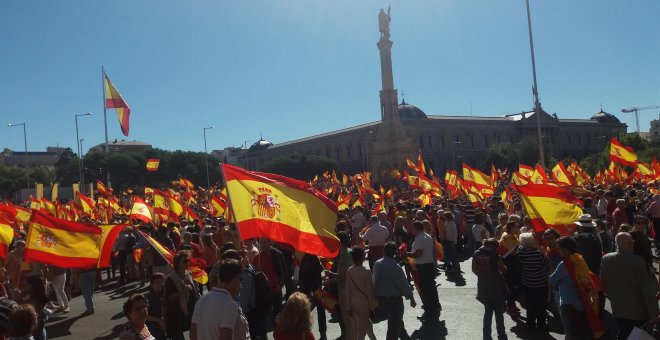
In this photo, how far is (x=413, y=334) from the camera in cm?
802

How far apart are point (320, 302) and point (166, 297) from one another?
6.26ft

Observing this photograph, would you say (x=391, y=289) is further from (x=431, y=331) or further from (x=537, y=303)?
(x=537, y=303)

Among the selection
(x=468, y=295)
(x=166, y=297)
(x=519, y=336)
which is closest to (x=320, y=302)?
(x=166, y=297)

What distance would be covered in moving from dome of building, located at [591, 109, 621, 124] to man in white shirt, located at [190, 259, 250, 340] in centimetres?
12006

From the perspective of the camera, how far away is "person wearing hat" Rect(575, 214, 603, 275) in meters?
7.76

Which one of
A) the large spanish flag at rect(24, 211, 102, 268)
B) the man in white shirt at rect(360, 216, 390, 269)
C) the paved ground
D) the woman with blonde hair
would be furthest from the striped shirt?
the large spanish flag at rect(24, 211, 102, 268)

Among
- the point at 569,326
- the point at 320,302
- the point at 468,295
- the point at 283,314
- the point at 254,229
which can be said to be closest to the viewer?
the point at 283,314

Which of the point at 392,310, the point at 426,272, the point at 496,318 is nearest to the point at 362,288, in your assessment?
the point at 392,310

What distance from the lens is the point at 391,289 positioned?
6.86 metres

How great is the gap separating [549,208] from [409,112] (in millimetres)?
87484

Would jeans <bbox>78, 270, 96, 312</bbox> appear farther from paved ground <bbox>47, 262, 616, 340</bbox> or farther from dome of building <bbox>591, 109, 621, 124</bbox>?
dome of building <bbox>591, 109, 621, 124</bbox>

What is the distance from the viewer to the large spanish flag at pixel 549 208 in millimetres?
8109

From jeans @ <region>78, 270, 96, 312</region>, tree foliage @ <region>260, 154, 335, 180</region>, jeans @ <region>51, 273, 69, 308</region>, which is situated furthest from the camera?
tree foliage @ <region>260, 154, 335, 180</region>

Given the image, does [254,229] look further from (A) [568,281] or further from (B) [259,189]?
(A) [568,281]
